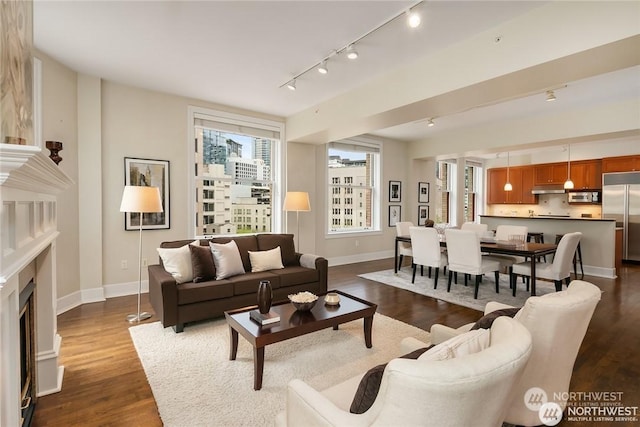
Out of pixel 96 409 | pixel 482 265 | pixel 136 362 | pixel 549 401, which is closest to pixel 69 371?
pixel 136 362

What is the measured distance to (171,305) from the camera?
2.93 metres

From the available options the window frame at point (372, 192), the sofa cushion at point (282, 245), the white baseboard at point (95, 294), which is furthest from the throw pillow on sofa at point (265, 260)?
the window frame at point (372, 192)

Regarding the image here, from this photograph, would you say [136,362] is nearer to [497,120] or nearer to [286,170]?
[286,170]

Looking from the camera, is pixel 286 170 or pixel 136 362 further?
pixel 286 170

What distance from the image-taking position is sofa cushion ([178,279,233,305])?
119 inches

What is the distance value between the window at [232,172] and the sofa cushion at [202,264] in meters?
1.58

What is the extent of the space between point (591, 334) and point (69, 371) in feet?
15.3

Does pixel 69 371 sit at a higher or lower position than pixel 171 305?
lower

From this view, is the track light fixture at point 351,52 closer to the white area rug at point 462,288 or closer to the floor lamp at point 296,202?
the floor lamp at point 296,202

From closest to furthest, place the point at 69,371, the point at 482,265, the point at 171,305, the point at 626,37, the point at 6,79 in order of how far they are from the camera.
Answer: the point at 6,79 < the point at 626,37 < the point at 69,371 < the point at 171,305 < the point at 482,265

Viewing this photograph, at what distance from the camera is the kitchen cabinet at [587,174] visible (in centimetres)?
743

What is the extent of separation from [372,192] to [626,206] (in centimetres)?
551
